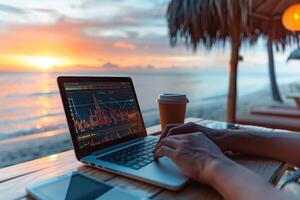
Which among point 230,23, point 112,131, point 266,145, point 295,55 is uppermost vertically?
point 230,23

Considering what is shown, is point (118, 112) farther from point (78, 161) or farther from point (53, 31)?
point (53, 31)

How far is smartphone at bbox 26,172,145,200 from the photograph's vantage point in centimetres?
47

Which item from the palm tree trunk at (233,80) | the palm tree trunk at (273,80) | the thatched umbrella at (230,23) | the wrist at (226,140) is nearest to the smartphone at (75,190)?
the wrist at (226,140)

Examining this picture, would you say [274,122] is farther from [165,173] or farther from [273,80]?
[273,80]

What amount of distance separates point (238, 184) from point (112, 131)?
0.42m

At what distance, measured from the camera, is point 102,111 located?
2.56ft

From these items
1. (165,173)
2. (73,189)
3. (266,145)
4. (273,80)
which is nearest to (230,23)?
(266,145)

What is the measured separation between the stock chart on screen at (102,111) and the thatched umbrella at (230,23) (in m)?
2.04

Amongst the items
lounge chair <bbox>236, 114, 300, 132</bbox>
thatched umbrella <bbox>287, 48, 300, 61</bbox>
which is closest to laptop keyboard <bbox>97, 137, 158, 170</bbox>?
lounge chair <bbox>236, 114, 300, 132</bbox>

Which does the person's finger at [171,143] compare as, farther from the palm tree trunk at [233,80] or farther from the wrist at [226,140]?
the palm tree trunk at [233,80]

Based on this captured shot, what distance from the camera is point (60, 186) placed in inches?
20.3

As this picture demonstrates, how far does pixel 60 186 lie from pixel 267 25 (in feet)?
12.2

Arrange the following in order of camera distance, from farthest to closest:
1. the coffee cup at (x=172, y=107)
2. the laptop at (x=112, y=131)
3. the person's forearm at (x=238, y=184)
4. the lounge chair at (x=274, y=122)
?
1. the lounge chair at (x=274, y=122)
2. the coffee cup at (x=172, y=107)
3. the laptop at (x=112, y=131)
4. the person's forearm at (x=238, y=184)

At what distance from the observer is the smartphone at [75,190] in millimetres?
475
